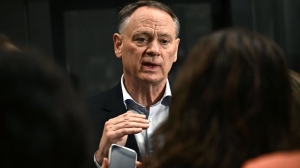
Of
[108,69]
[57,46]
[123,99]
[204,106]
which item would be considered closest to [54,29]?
[57,46]

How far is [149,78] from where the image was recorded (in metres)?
3.91

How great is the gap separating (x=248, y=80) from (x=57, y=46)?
4447mm

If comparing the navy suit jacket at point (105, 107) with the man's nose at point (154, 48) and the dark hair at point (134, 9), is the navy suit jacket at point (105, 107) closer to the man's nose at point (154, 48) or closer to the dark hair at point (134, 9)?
the man's nose at point (154, 48)

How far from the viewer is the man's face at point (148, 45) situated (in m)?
3.91

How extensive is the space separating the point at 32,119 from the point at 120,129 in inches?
66.6

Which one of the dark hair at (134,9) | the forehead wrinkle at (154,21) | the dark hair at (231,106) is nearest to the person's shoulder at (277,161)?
the dark hair at (231,106)

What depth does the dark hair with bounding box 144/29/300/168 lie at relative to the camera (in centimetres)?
196

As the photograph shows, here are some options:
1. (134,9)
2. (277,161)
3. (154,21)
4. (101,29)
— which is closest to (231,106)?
(277,161)

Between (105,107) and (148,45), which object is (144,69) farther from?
(105,107)

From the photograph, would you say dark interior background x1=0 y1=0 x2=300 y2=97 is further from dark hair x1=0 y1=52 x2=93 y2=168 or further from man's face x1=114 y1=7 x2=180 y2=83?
dark hair x1=0 y1=52 x2=93 y2=168

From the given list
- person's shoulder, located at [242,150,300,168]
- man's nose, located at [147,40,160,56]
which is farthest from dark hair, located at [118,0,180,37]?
person's shoulder, located at [242,150,300,168]

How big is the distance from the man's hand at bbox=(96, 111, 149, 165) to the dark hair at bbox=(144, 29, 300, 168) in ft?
3.96

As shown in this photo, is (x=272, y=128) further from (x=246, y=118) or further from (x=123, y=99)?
(x=123, y=99)

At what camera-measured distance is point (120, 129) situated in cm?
332
